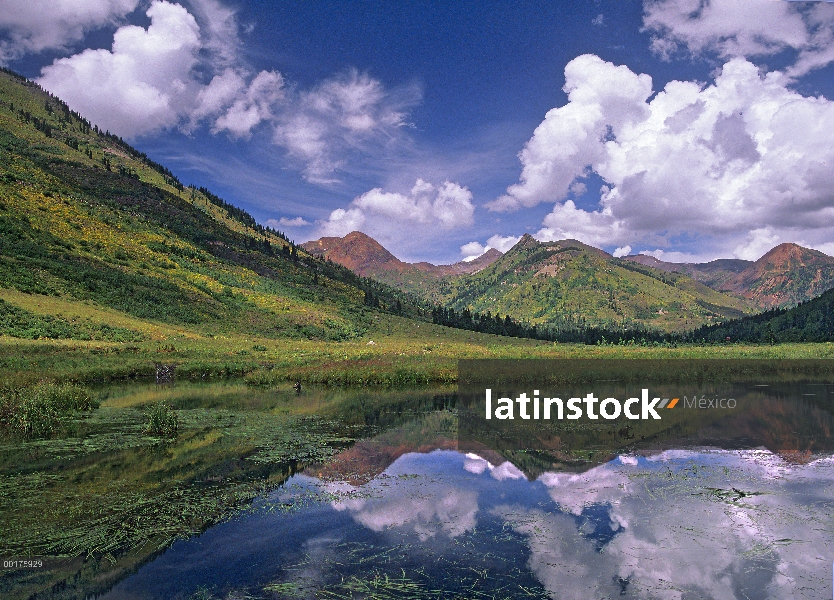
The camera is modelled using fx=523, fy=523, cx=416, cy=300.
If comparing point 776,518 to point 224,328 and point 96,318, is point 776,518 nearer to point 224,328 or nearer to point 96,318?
point 96,318

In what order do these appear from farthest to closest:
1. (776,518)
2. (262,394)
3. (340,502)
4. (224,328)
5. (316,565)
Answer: (224,328), (262,394), (340,502), (776,518), (316,565)

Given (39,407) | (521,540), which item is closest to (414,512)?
(521,540)

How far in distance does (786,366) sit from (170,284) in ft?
377

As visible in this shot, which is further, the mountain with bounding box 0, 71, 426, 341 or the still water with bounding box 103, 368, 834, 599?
the mountain with bounding box 0, 71, 426, 341

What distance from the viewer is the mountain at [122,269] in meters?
80.8

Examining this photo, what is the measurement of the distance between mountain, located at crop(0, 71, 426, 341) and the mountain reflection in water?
62357mm

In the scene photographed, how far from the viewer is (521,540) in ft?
41.5

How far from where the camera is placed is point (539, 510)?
1495 cm

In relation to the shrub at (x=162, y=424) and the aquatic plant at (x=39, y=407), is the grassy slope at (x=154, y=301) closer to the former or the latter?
the aquatic plant at (x=39, y=407)

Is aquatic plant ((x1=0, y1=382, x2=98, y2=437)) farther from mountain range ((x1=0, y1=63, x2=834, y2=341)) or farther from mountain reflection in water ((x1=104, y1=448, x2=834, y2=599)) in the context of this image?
mountain range ((x1=0, y1=63, x2=834, y2=341))

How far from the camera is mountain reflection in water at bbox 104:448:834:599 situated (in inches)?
403

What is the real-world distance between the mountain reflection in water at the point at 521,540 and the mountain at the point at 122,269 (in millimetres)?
62357

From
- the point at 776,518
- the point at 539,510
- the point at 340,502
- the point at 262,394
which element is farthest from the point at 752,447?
the point at 262,394

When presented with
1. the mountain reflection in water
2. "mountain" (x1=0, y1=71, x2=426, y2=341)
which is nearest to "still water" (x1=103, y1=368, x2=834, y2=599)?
the mountain reflection in water
